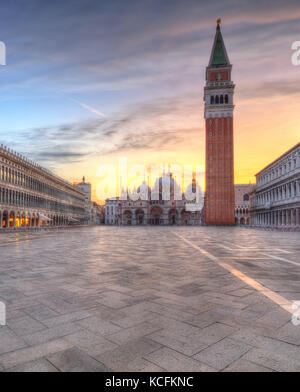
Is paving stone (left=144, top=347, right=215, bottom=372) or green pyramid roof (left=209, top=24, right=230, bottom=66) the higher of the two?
green pyramid roof (left=209, top=24, right=230, bottom=66)

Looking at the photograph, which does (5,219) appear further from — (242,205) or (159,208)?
(242,205)

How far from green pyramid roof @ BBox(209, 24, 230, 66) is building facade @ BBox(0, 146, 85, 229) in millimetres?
50895

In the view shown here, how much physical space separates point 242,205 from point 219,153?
170 feet

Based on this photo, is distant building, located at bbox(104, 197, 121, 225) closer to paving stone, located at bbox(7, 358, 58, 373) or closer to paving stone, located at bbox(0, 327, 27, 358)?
paving stone, located at bbox(0, 327, 27, 358)

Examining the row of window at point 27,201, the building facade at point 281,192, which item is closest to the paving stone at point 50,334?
the building facade at point 281,192

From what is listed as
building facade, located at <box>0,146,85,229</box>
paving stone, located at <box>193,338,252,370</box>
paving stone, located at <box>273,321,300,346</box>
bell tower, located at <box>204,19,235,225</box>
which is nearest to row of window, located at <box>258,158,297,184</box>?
bell tower, located at <box>204,19,235,225</box>

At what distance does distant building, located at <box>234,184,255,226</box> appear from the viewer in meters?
110

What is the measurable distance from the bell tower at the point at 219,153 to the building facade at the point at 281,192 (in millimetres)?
8049

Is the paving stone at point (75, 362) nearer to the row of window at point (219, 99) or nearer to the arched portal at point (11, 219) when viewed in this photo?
the arched portal at point (11, 219)

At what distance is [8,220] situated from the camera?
4381cm

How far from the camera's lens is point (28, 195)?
172 ft

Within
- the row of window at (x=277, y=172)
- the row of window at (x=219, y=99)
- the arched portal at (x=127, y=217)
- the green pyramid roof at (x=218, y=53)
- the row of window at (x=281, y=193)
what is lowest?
the arched portal at (x=127, y=217)

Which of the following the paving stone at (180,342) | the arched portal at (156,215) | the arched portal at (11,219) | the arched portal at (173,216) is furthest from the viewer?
the arched portal at (156,215)

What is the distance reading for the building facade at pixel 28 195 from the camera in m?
43.5
